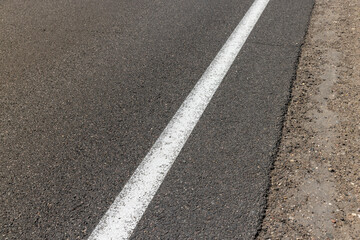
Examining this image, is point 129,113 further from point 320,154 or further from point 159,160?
point 320,154

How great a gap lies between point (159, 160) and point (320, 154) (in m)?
1.12

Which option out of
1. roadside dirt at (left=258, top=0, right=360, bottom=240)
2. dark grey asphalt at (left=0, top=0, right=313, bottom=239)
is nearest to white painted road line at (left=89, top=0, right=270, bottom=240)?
dark grey asphalt at (left=0, top=0, right=313, bottom=239)

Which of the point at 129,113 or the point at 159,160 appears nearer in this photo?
the point at 159,160

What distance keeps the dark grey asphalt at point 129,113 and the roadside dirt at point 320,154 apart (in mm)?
111

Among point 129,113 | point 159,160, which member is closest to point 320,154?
point 159,160

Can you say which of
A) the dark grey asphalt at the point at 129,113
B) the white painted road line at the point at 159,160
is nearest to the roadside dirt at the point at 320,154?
the dark grey asphalt at the point at 129,113

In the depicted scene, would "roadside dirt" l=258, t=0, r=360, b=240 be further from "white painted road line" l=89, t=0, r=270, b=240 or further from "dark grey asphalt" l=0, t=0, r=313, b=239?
"white painted road line" l=89, t=0, r=270, b=240

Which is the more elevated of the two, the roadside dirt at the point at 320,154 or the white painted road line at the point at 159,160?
the white painted road line at the point at 159,160

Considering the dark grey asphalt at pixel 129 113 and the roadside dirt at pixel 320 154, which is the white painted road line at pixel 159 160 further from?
the roadside dirt at pixel 320 154

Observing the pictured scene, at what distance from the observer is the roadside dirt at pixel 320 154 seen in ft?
7.39

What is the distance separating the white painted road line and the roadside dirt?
2.24ft

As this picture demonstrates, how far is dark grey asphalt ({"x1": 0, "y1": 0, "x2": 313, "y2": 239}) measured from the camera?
7.57 feet

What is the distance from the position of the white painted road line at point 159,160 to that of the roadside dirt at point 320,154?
683 millimetres

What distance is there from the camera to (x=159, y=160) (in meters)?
2.69
